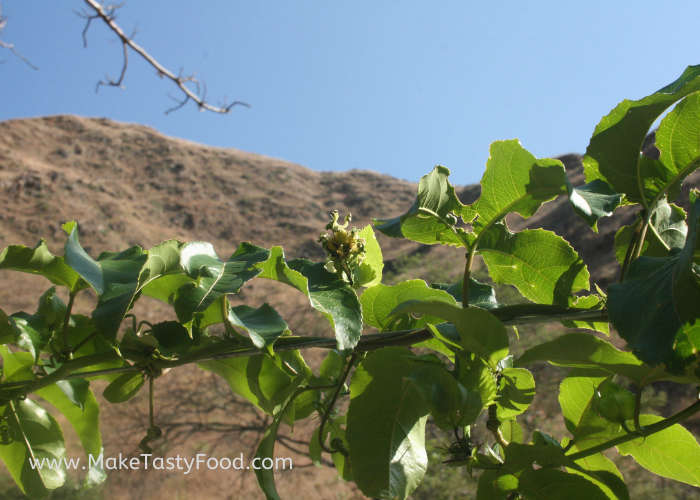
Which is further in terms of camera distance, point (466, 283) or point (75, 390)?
point (75, 390)

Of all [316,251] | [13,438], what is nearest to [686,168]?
[13,438]

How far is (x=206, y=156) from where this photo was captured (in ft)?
44.6

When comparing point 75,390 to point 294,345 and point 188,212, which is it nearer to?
point 294,345

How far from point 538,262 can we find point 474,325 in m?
0.12

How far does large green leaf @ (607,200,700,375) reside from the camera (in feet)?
0.81

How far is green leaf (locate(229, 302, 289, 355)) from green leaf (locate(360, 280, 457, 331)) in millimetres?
94

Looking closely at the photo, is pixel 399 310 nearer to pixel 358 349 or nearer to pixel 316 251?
pixel 358 349

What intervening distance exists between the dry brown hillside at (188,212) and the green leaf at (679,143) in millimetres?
4589

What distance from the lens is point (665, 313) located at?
0.26 m

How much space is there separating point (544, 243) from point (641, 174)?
91 mm

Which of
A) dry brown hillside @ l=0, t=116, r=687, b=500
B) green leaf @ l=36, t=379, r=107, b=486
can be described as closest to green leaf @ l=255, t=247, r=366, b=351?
green leaf @ l=36, t=379, r=107, b=486

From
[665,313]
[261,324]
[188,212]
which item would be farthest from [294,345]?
[188,212]

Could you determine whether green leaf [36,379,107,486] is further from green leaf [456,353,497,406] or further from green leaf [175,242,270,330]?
green leaf [456,353,497,406]

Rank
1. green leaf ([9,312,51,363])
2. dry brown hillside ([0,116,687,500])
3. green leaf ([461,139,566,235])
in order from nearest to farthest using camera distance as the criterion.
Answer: green leaf ([461,139,566,235]) < green leaf ([9,312,51,363]) < dry brown hillside ([0,116,687,500])
